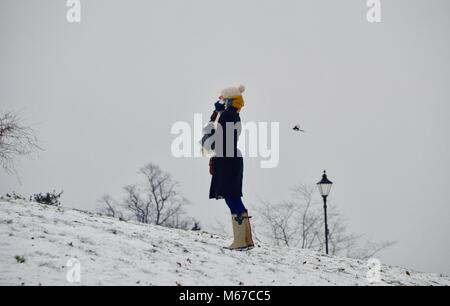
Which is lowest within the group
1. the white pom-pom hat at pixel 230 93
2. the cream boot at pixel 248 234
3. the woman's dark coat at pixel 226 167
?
the cream boot at pixel 248 234

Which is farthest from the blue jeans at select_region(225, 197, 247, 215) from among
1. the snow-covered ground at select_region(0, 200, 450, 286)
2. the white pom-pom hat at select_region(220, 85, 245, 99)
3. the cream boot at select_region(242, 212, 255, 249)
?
the white pom-pom hat at select_region(220, 85, 245, 99)

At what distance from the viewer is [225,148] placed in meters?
7.19

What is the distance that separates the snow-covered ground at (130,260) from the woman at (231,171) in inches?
17.6

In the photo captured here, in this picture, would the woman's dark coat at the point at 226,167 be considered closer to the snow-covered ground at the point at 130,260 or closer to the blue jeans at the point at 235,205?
the blue jeans at the point at 235,205

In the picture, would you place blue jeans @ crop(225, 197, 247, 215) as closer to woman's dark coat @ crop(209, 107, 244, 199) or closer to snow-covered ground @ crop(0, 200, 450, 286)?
woman's dark coat @ crop(209, 107, 244, 199)

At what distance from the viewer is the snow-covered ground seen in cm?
456

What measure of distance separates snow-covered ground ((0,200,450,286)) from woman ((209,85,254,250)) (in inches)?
17.6

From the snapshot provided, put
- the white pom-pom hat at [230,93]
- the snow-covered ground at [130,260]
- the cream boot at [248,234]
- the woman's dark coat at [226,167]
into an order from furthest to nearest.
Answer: the white pom-pom hat at [230,93]
the cream boot at [248,234]
the woman's dark coat at [226,167]
the snow-covered ground at [130,260]

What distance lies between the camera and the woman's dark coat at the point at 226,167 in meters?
6.99

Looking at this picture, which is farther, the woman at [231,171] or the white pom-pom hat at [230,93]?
the white pom-pom hat at [230,93]

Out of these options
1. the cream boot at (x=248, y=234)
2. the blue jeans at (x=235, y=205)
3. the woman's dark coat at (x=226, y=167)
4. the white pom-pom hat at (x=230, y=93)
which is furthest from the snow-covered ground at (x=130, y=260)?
the white pom-pom hat at (x=230, y=93)

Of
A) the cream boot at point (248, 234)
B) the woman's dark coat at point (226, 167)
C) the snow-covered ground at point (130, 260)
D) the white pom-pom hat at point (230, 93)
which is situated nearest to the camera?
the snow-covered ground at point (130, 260)
